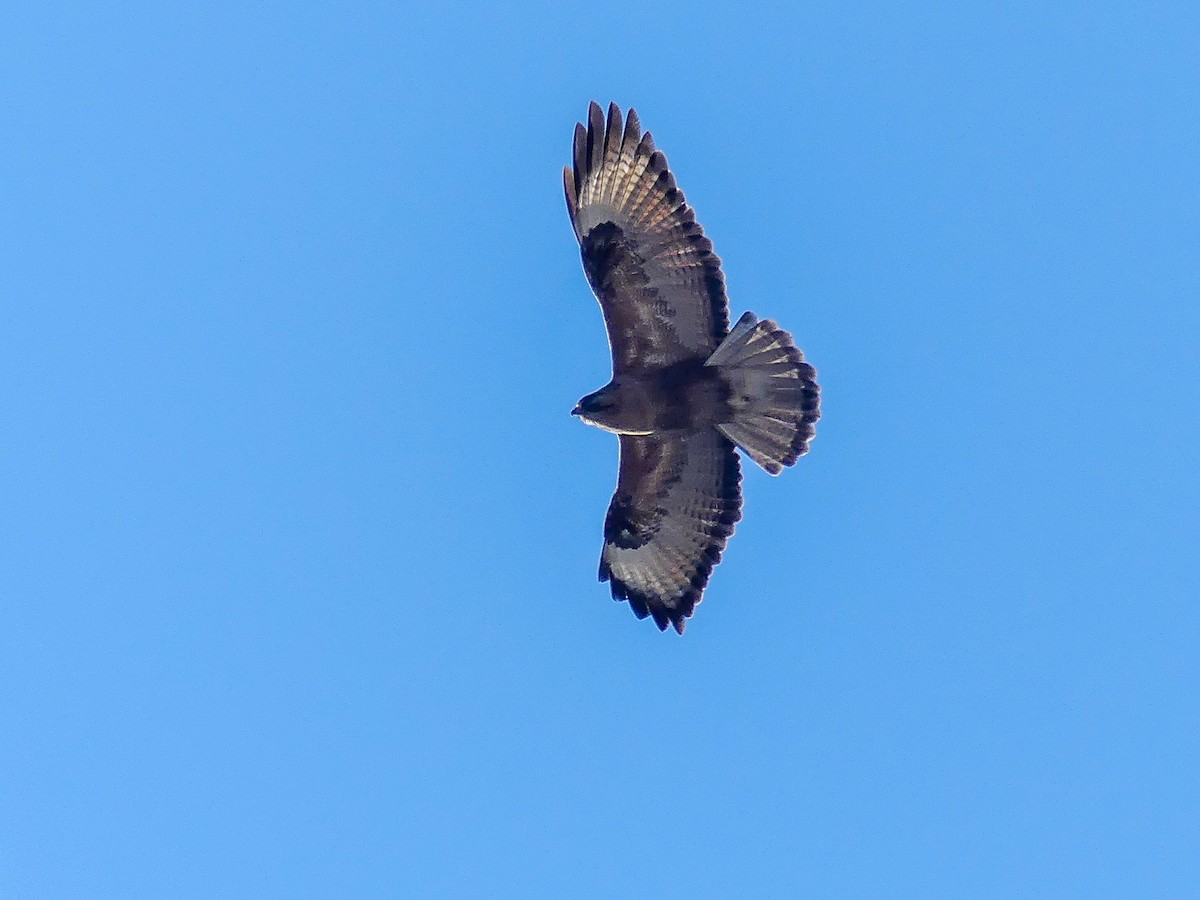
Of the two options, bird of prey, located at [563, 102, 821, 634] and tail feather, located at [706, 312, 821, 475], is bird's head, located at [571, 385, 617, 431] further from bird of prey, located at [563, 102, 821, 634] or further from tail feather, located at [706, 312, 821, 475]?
tail feather, located at [706, 312, 821, 475]

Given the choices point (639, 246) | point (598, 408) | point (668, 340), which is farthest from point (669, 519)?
point (639, 246)

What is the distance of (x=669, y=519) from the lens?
13367 mm

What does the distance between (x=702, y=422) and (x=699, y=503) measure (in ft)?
2.62

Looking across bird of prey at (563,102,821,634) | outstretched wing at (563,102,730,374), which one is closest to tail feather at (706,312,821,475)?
bird of prey at (563,102,821,634)

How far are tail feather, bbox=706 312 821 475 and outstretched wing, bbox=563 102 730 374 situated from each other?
10.6 inches

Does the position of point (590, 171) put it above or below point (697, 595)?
above

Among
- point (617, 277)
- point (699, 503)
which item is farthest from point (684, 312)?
point (699, 503)

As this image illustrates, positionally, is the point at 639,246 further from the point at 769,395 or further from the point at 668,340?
the point at 769,395

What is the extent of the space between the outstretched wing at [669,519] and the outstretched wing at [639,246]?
2.59 feet

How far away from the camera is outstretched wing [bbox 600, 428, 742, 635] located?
13.2 m

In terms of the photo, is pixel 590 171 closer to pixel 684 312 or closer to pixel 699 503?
pixel 684 312

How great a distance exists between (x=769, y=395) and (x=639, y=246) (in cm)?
150

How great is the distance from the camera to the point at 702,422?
505 inches

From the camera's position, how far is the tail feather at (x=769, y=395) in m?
12.6
